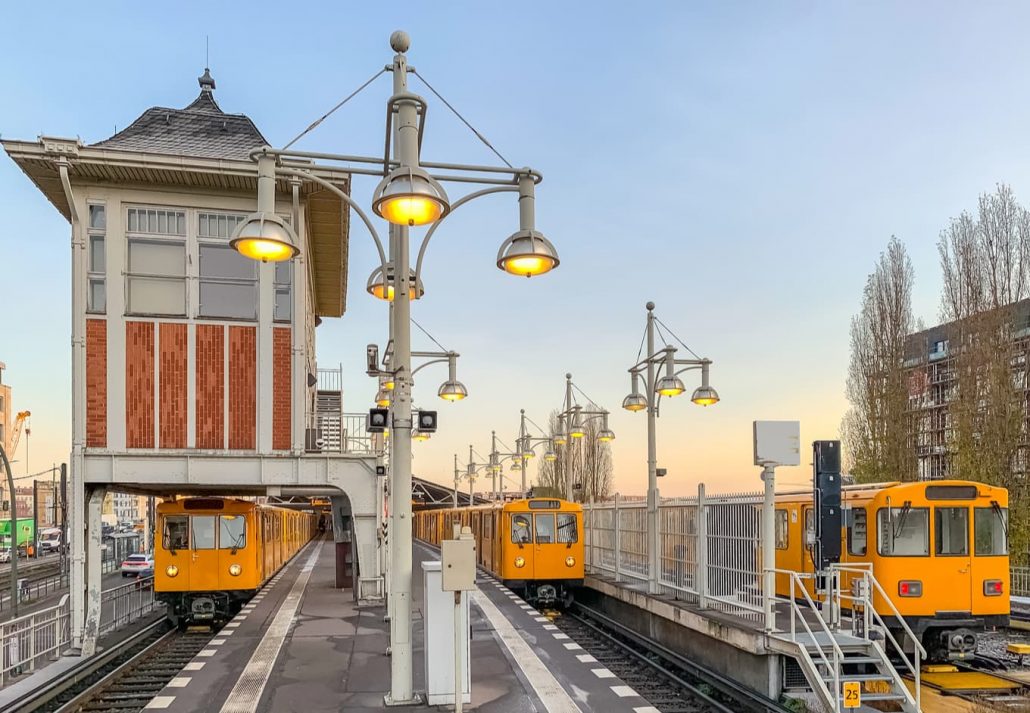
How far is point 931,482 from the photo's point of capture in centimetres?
1434

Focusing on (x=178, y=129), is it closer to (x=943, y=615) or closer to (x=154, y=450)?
(x=154, y=450)

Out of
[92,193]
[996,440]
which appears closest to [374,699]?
[92,193]

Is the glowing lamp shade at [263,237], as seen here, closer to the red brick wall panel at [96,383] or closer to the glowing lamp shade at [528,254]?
the glowing lamp shade at [528,254]

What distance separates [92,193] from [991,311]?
32.5 metres

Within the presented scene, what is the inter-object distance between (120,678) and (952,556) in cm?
1365

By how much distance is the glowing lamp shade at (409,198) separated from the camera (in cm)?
809

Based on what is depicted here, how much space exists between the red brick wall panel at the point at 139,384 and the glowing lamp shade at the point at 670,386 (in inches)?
406

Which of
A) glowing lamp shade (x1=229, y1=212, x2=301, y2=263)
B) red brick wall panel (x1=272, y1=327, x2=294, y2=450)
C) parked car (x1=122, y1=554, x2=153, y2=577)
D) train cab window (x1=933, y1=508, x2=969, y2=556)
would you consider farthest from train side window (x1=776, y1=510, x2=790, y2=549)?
parked car (x1=122, y1=554, x2=153, y2=577)

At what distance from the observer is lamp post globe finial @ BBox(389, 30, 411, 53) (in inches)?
401

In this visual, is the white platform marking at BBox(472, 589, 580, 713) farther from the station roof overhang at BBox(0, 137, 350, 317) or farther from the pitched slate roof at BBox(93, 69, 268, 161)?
the pitched slate roof at BBox(93, 69, 268, 161)

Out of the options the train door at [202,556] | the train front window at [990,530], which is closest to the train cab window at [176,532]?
the train door at [202,556]

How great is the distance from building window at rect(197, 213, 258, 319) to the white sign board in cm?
1025

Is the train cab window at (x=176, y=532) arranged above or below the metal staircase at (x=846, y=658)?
above

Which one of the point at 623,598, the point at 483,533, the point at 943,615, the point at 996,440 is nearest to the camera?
Result: the point at 943,615
